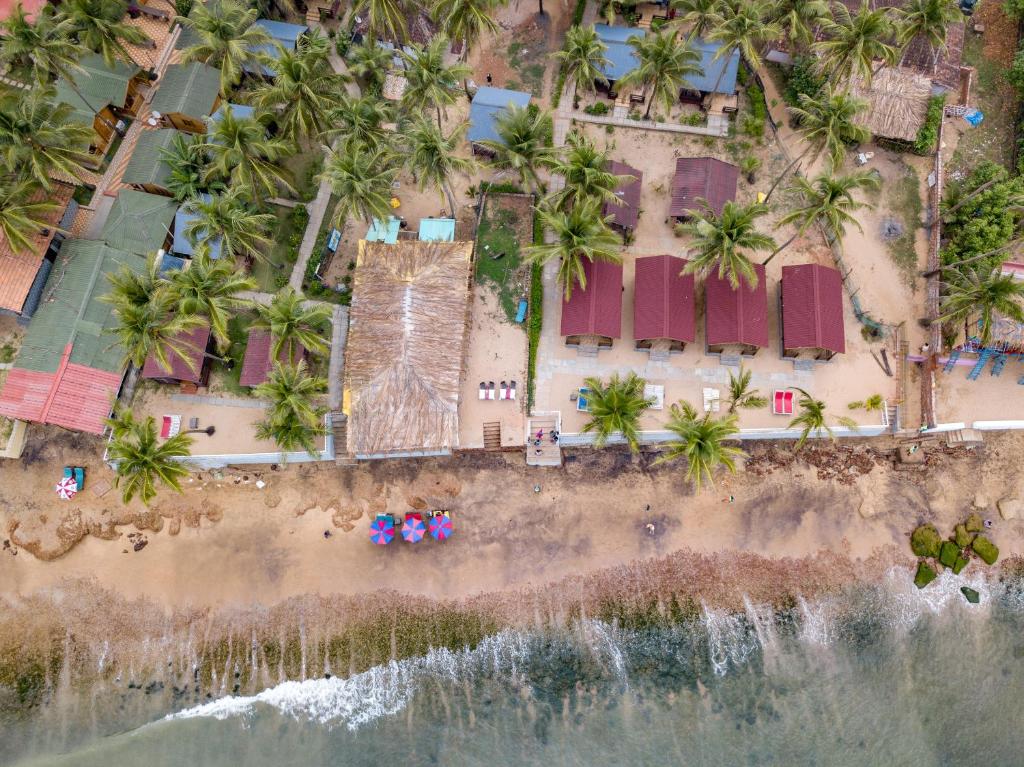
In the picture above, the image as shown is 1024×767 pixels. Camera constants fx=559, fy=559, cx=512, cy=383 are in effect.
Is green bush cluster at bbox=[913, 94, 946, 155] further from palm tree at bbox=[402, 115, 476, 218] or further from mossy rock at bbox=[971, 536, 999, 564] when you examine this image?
palm tree at bbox=[402, 115, 476, 218]

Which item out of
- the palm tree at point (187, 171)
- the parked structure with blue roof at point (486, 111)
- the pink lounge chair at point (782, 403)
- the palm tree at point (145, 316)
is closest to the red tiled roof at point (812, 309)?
the pink lounge chair at point (782, 403)

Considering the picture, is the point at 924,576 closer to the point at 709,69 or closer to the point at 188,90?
the point at 709,69

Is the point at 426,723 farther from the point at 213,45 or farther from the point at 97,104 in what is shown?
the point at 97,104

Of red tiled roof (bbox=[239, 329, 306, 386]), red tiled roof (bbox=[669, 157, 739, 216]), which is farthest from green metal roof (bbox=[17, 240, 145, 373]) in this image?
red tiled roof (bbox=[669, 157, 739, 216])

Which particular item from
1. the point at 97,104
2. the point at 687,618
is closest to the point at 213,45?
the point at 97,104

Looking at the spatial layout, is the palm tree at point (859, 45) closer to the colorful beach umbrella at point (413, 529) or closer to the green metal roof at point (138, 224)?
the colorful beach umbrella at point (413, 529)

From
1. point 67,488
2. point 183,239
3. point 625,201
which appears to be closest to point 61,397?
point 67,488
